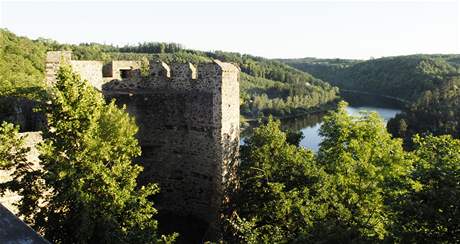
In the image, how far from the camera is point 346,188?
1675cm

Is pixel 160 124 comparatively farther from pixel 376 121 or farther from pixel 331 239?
pixel 331 239

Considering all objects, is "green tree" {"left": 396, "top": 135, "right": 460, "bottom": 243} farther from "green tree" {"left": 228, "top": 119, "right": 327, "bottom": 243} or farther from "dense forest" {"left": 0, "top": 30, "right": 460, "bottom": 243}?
"green tree" {"left": 228, "top": 119, "right": 327, "bottom": 243}

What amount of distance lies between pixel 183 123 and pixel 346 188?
25.2 ft

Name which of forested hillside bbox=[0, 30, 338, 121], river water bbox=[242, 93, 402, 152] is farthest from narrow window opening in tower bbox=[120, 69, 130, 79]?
river water bbox=[242, 93, 402, 152]

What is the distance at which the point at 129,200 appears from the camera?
12.3m

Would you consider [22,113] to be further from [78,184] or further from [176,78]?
[78,184]

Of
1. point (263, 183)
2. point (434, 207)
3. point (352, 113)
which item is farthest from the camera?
point (352, 113)

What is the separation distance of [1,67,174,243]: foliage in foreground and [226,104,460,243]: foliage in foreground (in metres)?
3.52

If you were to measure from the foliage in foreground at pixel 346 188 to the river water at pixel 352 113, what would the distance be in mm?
59468

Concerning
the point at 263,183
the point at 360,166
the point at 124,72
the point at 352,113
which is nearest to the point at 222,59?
the point at 352,113

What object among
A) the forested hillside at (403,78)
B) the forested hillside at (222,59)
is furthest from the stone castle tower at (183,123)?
the forested hillside at (403,78)

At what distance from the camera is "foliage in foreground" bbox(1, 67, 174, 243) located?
1158 centimetres

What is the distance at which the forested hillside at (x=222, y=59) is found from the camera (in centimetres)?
5831

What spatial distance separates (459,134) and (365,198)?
193 ft
